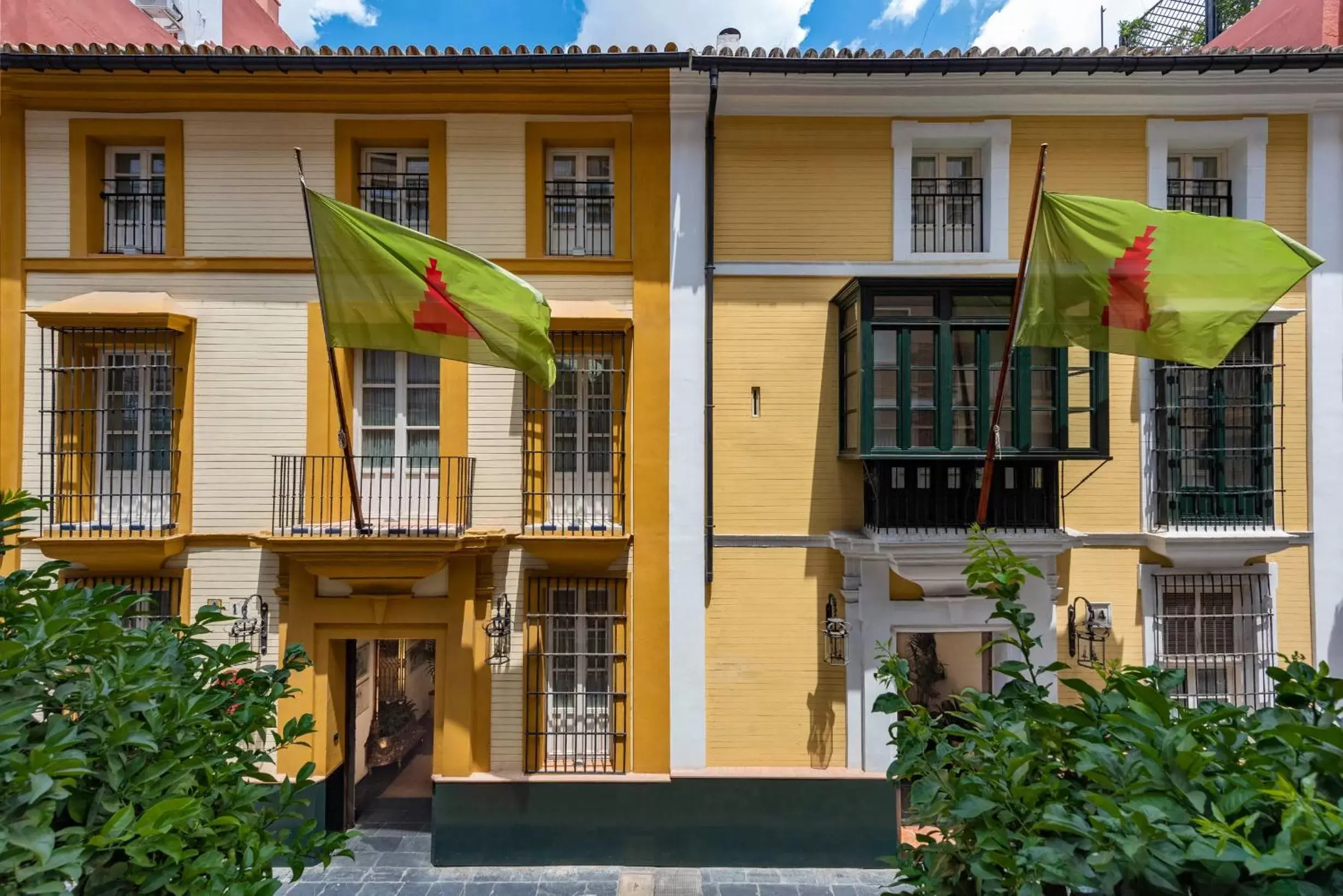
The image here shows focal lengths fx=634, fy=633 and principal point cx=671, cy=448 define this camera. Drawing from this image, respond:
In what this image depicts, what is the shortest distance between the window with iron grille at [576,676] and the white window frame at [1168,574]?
692 centimetres

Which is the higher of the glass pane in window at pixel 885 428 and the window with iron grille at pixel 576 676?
the glass pane in window at pixel 885 428

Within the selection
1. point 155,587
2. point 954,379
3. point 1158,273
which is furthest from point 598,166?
point 155,587

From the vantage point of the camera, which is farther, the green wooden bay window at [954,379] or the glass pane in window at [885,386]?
the glass pane in window at [885,386]

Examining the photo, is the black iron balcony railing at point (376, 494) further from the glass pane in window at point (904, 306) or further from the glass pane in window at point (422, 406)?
the glass pane in window at point (904, 306)

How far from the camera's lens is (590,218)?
8.88m

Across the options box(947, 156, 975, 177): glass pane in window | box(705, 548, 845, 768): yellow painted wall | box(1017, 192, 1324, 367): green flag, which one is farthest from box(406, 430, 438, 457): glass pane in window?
box(947, 156, 975, 177): glass pane in window

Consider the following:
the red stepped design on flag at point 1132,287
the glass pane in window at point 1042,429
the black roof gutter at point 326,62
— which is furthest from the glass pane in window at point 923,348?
the black roof gutter at point 326,62

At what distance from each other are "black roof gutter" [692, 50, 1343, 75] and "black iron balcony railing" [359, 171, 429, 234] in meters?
4.07

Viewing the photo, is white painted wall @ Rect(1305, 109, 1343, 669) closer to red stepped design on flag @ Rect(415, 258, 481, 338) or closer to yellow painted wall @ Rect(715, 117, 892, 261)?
yellow painted wall @ Rect(715, 117, 892, 261)

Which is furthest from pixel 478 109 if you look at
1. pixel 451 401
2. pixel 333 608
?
pixel 333 608

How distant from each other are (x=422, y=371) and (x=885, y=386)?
6217mm

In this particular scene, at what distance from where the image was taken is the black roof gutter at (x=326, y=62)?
802 cm

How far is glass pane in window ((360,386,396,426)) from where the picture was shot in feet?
28.5

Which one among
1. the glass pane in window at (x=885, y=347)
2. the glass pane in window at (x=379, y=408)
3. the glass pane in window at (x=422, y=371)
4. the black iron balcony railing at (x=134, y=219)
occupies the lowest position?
the glass pane in window at (x=379, y=408)
